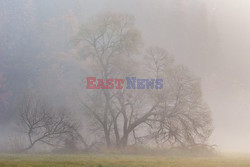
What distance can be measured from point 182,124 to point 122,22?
30.5ft

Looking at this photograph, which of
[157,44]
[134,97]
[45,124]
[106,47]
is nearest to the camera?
[45,124]

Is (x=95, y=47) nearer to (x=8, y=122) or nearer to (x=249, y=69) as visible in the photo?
(x=8, y=122)

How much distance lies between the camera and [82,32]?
2803 cm

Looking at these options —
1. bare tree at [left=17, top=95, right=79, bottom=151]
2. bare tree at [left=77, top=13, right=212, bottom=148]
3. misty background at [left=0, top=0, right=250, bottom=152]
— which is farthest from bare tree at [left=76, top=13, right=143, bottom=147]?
misty background at [left=0, top=0, right=250, bottom=152]

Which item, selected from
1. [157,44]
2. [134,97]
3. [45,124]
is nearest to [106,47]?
[134,97]

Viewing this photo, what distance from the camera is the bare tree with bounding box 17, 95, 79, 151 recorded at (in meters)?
25.5

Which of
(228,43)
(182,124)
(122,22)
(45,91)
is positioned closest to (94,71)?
(122,22)

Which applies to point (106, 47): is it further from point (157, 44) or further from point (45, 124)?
point (157, 44)

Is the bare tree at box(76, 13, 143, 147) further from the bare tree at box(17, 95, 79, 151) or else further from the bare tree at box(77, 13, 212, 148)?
the bare tree at box(17, 95, 79, 151)

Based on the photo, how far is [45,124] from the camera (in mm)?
25484

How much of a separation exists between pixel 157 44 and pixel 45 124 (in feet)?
Result: 107

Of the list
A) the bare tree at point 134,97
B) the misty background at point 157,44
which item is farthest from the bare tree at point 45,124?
the misty background at point 157,44

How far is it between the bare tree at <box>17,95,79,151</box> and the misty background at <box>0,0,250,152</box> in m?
8.04

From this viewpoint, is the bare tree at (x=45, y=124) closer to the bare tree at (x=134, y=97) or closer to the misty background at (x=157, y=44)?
the bare tree at (x=134, y=97)
